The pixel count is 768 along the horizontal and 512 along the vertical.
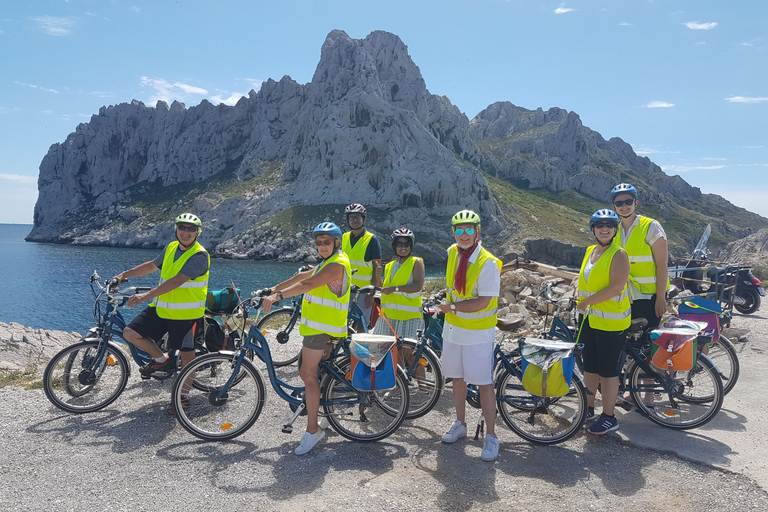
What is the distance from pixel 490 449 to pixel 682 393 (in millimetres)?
2901

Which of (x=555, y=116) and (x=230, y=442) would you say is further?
(x=555, y=116)

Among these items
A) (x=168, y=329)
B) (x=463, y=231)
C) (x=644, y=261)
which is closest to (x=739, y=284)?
(x=644, y=261)

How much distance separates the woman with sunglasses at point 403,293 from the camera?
6.53m

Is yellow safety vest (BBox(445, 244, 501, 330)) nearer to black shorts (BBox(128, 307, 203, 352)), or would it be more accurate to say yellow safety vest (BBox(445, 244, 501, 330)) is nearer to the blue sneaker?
the blue sneaker

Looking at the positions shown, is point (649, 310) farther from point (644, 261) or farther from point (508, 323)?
point (508, 323)

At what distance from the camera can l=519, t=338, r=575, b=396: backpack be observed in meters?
4.82

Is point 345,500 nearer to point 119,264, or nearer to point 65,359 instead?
point 65,359

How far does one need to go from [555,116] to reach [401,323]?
202005 mm

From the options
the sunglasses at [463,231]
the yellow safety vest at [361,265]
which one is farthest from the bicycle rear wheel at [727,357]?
the yellow safety vest at [361,265]

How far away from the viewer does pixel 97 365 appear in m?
6.02

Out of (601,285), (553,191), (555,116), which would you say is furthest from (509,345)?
(555,116)

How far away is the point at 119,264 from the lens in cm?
7425

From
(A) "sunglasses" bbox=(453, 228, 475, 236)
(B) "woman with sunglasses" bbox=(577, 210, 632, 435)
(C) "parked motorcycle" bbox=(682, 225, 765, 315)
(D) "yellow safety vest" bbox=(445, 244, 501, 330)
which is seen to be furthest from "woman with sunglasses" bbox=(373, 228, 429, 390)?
(C) "parked motorcycle" bbox=(682, 225, 765, 315)

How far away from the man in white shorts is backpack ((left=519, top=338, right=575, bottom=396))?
0.46 metres
